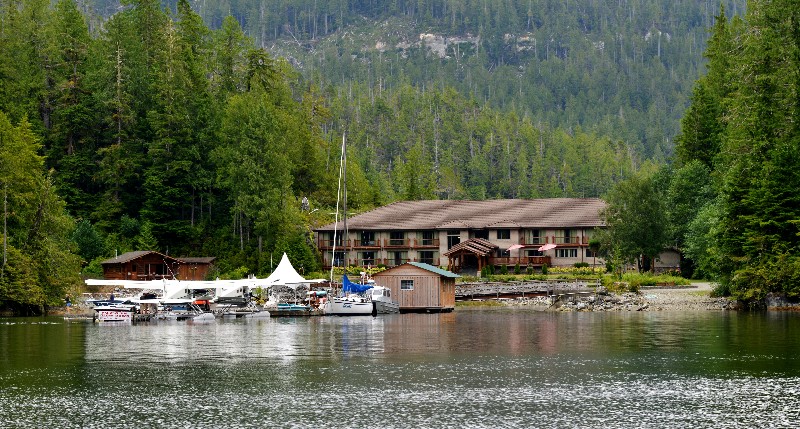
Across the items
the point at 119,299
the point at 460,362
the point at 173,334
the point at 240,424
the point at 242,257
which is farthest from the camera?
the point at 242,257

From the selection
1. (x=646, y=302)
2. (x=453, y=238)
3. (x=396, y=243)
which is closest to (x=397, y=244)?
(x=396, y=243)

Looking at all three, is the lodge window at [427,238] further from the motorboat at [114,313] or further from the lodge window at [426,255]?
the motorboat at [114,313]

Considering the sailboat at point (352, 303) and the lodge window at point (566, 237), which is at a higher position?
the lodge window at point (566, 237)

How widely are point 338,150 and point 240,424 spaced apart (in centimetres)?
12743

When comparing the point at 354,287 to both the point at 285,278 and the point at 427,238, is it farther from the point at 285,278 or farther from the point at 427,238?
the point at 427,238

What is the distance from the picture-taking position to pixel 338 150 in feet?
519

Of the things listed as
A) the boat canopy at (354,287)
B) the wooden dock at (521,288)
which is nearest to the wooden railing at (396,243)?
the wooden dock at (521,288)

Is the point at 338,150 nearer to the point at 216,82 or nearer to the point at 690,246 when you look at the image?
the point at 216,82

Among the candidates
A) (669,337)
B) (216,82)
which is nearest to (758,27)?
(669,337)

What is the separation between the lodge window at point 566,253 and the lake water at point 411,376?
1753 inches

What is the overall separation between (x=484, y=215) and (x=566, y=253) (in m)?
12.4

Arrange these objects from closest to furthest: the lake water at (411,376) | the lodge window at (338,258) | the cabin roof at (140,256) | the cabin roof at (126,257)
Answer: the lake water at (411,376) → the cabin roof at (126,257) → the cabin roof at (140,256) → the lodge window at (338,258)

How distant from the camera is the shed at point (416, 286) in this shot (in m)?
87.5

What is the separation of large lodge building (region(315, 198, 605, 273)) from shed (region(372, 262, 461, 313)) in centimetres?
2184
